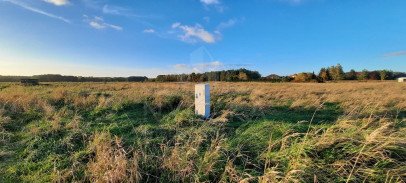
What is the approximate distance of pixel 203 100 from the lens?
489cm

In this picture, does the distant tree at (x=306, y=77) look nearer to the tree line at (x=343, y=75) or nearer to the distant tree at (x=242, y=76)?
the tree line at (x=343, y=75)

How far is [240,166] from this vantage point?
2.24 meters

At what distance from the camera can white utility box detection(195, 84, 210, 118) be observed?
15.9ft

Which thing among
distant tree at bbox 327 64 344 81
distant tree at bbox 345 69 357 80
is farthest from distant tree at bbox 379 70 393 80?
distant tree at bbox 327 64 344 81

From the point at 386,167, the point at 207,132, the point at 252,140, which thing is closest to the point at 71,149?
the point at 207,132

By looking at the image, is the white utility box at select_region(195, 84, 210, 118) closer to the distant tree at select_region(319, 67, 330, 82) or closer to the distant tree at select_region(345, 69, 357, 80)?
the distant tree at select_region(319, 67, 330, 82)

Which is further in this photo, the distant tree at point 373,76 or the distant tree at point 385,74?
the distant tree at point 373,76

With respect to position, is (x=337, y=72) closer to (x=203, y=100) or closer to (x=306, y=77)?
(x=306, y=77)

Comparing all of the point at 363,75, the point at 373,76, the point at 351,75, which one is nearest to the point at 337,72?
the point at 351,75

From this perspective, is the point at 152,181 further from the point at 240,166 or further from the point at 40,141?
the point at 40,141

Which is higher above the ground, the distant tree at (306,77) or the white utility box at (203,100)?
the distant tree at (306,77)

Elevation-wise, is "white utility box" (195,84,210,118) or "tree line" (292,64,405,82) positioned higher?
"tree line" (292,64,405,82)

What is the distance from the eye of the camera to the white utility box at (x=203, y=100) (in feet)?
15.9

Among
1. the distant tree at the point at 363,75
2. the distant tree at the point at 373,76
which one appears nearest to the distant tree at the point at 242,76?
the distant tree at the point at 363,75
